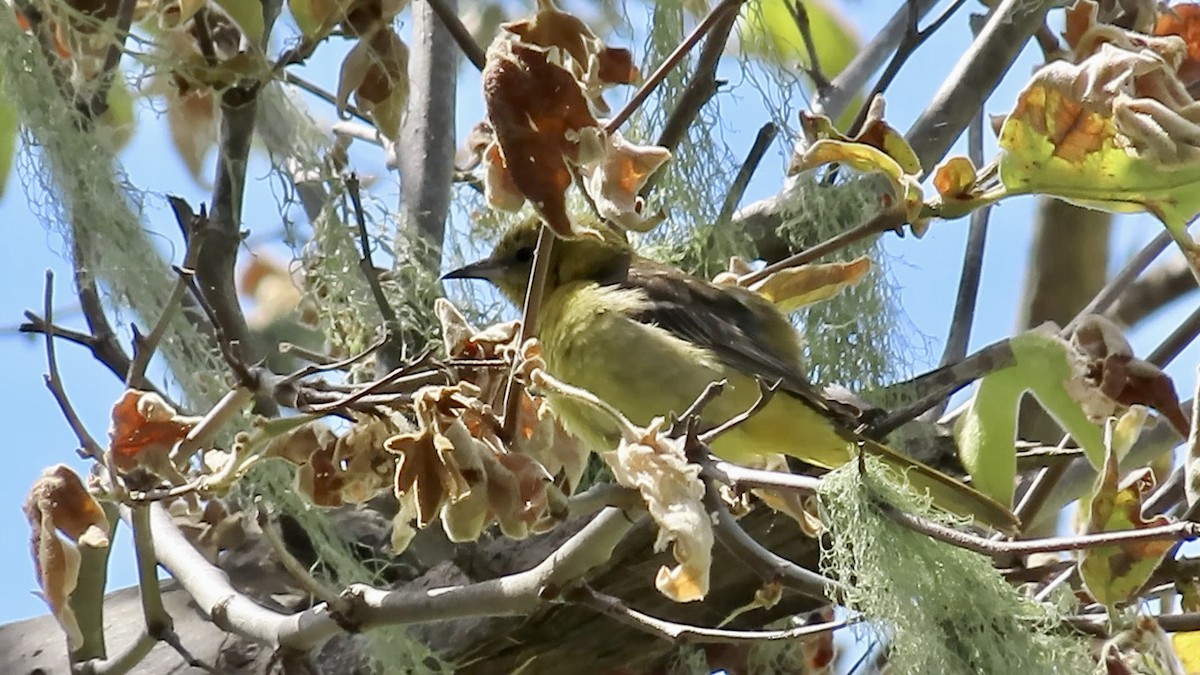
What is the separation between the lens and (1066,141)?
1122 millimetres

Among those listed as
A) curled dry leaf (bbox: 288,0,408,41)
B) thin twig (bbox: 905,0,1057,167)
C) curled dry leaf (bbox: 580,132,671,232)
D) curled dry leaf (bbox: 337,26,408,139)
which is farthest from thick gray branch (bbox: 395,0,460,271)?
curled dry leaf (bbox: 580,132,671,232)

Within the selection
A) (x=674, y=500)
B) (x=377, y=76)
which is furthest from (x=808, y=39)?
(x=674, y=500)

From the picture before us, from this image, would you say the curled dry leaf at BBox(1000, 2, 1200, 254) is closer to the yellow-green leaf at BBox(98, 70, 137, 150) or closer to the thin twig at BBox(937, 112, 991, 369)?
the thin twig at BBox(937, 112, 991, 369)

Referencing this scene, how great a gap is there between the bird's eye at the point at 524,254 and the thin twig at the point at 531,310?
2.57ft

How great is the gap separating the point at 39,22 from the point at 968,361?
1.11 meters

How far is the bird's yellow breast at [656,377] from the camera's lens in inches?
74.5

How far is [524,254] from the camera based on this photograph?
207 centimetres

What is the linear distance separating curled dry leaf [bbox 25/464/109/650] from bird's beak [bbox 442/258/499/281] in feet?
2.84

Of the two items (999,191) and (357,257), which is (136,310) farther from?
(999,191)

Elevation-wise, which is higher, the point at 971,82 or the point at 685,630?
the point at 971,82

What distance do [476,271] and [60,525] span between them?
3.00ft

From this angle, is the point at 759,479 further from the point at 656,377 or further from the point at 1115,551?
the point at 656,377

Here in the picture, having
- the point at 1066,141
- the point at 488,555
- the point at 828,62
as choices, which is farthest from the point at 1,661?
the point at 828,62

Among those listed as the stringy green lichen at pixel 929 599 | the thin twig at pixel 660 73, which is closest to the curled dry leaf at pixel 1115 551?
the stringy green lichen at pixel 929 599
